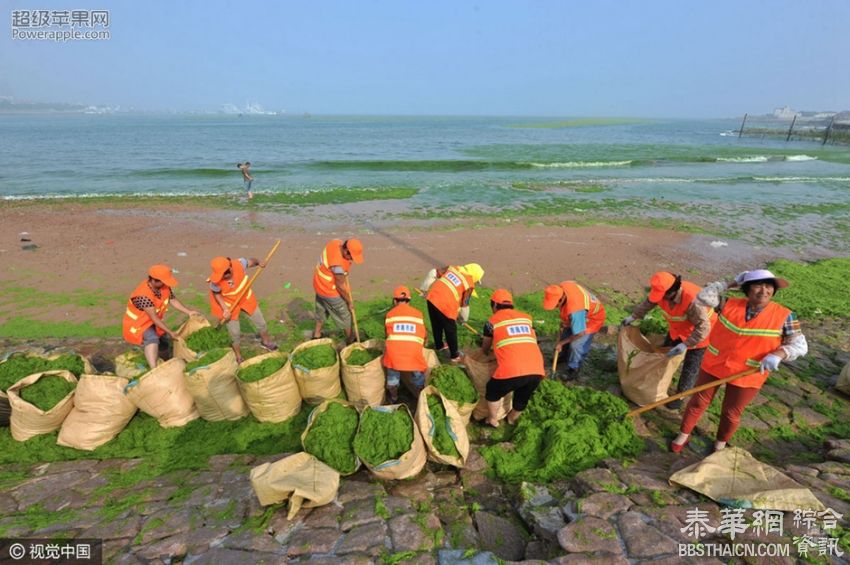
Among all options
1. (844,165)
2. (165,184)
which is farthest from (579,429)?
(844,165)

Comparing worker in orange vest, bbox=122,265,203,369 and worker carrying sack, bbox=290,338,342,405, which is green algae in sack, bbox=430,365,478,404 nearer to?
worker carrying sack, bbox=290,338,342,405

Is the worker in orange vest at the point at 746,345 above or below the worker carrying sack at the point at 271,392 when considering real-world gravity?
above

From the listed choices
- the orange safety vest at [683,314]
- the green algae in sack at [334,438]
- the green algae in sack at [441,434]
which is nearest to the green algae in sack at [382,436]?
the green algae in sack at [334,438]

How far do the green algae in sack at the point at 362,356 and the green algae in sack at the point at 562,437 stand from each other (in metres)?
1.28

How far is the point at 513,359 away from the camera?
10.9ft

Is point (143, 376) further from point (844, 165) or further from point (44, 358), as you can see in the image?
point (844, 165)

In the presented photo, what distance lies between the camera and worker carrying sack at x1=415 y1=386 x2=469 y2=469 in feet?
9.80

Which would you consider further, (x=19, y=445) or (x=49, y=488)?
(x=19, y=445)

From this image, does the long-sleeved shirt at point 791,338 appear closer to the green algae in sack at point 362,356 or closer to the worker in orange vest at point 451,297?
the worker in orange vest at point 451,297

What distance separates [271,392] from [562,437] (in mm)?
2335

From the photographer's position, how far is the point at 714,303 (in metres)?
3.41

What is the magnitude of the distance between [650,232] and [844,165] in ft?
84.2

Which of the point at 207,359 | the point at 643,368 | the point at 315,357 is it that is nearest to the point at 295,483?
the point at 315,357

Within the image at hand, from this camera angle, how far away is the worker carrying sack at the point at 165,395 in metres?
3.38
